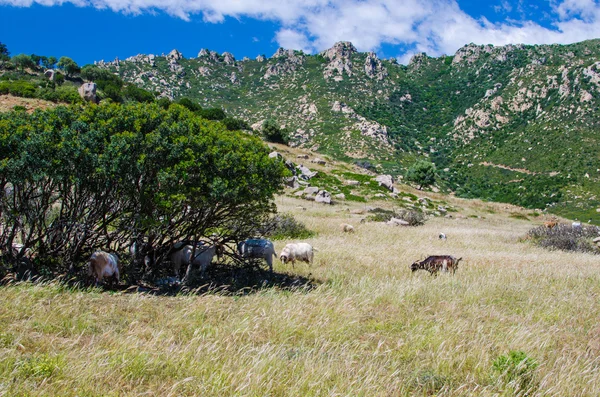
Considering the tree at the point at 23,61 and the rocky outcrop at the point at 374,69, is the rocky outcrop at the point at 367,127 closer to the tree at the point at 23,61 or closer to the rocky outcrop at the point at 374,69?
the rocky outcrop at the point at 374,69

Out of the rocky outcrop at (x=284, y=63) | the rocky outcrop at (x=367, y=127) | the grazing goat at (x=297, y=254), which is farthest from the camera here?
the rocky outcrop at (x=284, y=63)

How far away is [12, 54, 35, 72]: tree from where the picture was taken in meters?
75.6

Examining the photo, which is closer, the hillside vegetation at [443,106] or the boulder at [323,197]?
the boulder at [323,197]

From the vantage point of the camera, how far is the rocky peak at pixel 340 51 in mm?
167625

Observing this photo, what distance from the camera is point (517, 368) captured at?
502 cm

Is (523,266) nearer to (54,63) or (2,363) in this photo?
(2,363)

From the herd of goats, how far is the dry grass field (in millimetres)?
1151

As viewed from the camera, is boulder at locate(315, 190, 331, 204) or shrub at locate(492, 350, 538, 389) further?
boulder at locate(315, 190, 331, 204)

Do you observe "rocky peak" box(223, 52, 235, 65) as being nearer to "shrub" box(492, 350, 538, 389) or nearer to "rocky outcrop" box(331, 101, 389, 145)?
"rocky outcrop" box(331, 101, 389, 145)

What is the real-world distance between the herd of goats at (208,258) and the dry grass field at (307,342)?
1.15 m

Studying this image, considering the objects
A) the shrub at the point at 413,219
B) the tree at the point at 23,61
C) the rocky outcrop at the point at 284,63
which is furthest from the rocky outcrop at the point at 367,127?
the shrub at the point at 413,219

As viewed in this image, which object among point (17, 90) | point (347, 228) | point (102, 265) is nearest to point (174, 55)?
point (17, 90)

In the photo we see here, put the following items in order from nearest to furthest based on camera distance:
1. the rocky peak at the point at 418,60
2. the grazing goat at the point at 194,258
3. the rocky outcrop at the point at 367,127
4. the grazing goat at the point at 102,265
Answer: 1. the grazing goat at the point at 102,265
2. the grazing goat at the point at 194,258
3. the rocky outcrop at the point at 367,127
4. the rocky peak at the point at 418,60

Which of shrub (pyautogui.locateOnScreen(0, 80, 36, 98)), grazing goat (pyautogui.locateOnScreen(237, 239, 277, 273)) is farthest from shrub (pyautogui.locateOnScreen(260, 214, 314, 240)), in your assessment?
shrub (pyautogui.locateOnScreen(0, 80, 36, 98))
